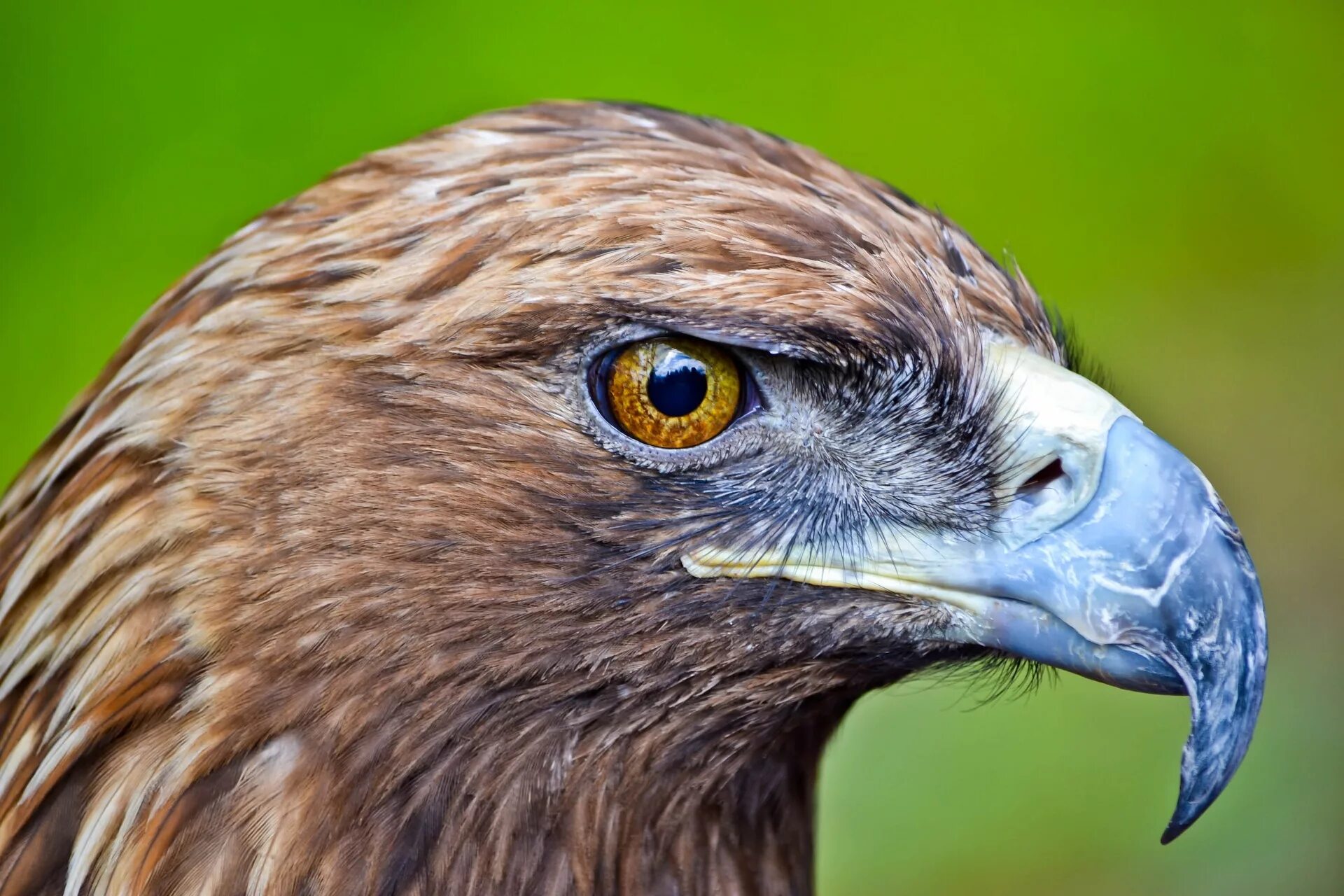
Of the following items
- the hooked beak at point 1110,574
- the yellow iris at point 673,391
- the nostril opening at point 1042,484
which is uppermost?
the yellow iris at point 673,391

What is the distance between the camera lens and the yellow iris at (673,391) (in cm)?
144

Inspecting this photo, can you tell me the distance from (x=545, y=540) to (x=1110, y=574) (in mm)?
606

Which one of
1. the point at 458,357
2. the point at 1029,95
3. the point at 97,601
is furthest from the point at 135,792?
the point at 1029,95

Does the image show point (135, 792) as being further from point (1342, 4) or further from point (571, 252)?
point (1342, 4)

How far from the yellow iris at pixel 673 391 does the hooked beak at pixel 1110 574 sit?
143 mm

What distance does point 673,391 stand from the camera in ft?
4.76

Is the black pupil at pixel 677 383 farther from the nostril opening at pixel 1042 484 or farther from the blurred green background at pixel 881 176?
the blurred green background at pixel 881 176

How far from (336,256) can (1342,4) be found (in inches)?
189

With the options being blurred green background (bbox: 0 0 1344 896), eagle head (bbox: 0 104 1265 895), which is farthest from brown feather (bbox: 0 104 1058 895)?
blurred green background (bbox: 0 0 1344 896)

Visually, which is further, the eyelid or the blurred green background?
the blurred green background

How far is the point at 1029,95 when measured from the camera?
4473mm

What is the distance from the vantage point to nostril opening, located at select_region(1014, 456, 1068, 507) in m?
1.45

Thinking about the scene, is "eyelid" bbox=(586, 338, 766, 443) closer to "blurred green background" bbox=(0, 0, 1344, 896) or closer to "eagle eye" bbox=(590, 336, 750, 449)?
"eagle eye" bbox=(590, 336, 750, 449)

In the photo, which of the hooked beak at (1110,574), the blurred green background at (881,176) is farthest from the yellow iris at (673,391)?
the blurred green background at (881,176)
